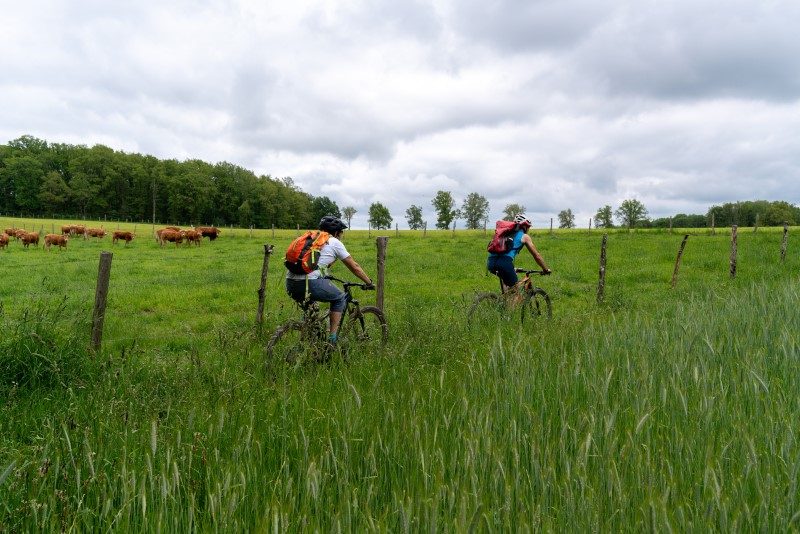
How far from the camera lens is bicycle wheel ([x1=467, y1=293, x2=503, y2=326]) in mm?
7307

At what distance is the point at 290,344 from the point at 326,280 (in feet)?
3.13

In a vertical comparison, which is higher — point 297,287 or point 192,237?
point 192,237

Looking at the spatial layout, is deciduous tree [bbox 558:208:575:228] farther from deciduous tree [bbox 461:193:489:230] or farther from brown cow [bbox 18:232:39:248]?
brown cow [bbox 18:232:39:248]

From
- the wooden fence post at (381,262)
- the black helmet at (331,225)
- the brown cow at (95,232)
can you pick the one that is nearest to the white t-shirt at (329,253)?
the black helmet at (331,225)

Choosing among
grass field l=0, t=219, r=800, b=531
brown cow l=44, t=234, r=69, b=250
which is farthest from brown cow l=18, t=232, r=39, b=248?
grass field l=0, t=219, r=800, b=531

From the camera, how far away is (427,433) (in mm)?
2461

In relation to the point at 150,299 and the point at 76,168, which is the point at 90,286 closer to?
the point at 150,299

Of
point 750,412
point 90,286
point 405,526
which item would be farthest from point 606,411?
point 90,286

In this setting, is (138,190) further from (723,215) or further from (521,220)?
(723,215)

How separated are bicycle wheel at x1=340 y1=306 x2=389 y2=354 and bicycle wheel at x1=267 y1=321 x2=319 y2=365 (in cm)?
39

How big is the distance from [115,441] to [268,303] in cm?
955

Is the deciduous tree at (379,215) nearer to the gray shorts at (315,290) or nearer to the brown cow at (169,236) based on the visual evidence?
the brown cow at (169,236)

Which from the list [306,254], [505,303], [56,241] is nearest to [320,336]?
[306,254]

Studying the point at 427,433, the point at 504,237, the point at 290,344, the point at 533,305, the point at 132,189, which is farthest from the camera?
the point at 132,189
